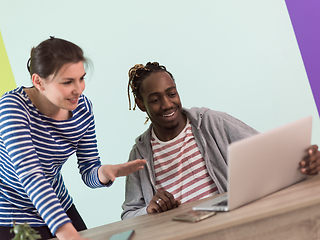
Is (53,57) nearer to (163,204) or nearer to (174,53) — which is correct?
(163,204)

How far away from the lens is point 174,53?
275 cm

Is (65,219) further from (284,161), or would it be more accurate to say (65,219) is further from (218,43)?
(218,43)

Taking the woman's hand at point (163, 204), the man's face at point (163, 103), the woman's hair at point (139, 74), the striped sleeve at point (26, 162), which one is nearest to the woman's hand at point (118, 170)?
the woman's hand at point (163, 204)

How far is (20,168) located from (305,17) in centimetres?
232

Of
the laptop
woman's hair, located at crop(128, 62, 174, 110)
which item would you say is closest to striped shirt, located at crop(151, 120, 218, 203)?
woman's hair, located at crop(128, 62, 174, 110)

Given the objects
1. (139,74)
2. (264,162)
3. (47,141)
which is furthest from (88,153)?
(264,162)

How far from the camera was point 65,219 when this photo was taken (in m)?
1.05

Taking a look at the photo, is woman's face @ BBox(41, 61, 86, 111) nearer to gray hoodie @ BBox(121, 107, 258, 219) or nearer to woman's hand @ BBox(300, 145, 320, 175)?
gray hoodie @ BBox(121, 107, 258, 219)

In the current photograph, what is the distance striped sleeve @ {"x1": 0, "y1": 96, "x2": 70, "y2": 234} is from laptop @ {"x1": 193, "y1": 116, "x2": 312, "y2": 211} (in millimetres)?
441

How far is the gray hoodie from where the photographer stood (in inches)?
61.5

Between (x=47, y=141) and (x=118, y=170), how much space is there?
0.28 m

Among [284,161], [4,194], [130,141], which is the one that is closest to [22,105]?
[4,194]

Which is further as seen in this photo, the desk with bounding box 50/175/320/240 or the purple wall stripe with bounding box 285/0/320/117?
the purple wall stripe with bounding box 285/0/320/117

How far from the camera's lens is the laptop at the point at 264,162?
0.86 meters
